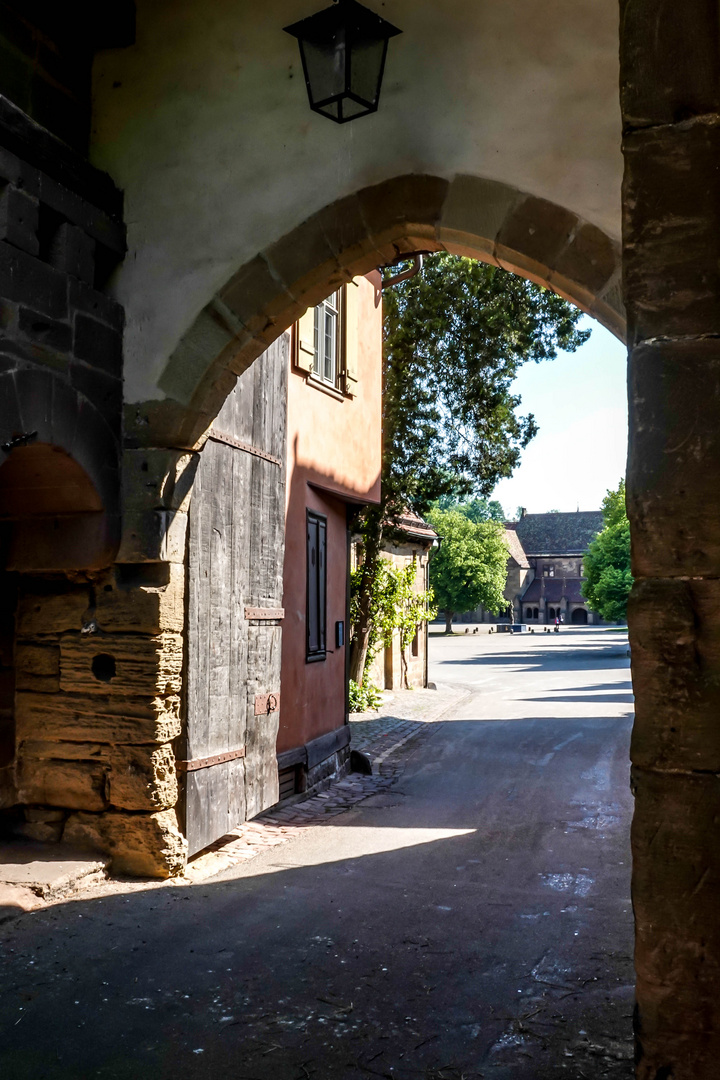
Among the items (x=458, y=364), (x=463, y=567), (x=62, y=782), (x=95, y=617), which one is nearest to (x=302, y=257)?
(x=95, y=617)

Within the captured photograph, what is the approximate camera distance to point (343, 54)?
4.61 m

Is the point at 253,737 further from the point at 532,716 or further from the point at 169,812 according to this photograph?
the point at 532,716

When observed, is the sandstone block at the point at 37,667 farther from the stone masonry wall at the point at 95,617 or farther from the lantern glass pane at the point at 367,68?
the lantern glass pane at the point at 367,68

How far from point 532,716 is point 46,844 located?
9.47 m

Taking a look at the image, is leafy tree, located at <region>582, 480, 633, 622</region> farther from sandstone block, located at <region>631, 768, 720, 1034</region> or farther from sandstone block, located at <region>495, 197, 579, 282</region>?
sandstone block, located at <region>631, 768, 720, 1034</region>

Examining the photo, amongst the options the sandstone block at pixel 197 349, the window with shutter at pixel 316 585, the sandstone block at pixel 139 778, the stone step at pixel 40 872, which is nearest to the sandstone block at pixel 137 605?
the sandstone block at pixel 139 778

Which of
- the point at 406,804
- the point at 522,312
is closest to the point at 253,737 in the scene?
the point at 406,804

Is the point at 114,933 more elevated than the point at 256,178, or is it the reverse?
the point at 256,178

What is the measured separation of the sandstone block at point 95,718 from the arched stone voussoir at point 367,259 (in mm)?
1477

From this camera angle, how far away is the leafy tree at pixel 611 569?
131ft

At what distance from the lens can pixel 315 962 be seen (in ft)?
13.3

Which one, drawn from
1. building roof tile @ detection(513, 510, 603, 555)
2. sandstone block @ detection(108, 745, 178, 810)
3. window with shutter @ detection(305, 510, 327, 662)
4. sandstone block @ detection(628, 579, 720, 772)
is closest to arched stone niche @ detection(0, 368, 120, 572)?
sandstone block @ detection(108, 745, 178, 810)

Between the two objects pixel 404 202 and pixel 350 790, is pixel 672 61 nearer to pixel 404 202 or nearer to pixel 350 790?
pixel 404 202

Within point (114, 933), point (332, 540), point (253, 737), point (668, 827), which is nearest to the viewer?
point (668, 827)
